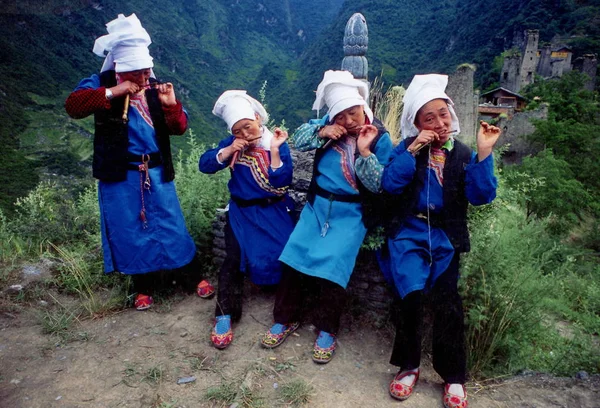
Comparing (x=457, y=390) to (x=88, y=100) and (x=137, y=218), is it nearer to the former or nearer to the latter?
(x=137, y=218)

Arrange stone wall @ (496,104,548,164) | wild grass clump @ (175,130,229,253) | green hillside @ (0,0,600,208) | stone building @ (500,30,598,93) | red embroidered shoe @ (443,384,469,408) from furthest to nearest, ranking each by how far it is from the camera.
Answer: stone building @ (500,30,598,93), green hillside @ (0,0,600,208), stone wall @ (496,104,548,164), wild grass clump @ (175,130,229,253), red embroidered shoe @ (443,384,469,408)

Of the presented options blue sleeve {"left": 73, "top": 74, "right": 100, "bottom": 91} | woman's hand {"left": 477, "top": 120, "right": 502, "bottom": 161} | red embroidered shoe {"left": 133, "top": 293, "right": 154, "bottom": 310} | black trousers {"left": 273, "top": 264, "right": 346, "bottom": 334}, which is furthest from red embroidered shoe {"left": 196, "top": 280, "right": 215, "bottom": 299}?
woman's hand {"left": 477, "top": 120, "right": 502, "bottom": 161}

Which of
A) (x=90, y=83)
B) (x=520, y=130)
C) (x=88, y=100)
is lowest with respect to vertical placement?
(x=520, y=130)

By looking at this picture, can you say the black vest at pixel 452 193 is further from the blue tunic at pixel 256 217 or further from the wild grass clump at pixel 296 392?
the wild grass clump at pixel 296 392

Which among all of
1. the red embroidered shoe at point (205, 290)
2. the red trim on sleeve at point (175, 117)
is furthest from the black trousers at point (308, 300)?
the red trim on sleeve at point (175, 117)

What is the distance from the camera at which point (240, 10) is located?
87875 mm

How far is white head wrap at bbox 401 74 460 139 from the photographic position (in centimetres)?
228

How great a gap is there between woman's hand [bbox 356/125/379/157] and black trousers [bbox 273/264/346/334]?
824 mm

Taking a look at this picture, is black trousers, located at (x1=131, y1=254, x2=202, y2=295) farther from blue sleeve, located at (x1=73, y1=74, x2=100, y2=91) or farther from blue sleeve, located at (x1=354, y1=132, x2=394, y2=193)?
blue sleeve, located at (x1=354, y1=132, x2=394, y2=193)

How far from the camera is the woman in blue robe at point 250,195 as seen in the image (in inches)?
110

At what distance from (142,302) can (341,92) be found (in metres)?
2.12

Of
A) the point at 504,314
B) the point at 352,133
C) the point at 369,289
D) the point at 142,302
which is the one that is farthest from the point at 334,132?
the point at 142,302

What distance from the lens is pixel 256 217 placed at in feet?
9.64

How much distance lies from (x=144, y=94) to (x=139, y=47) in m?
0.33
